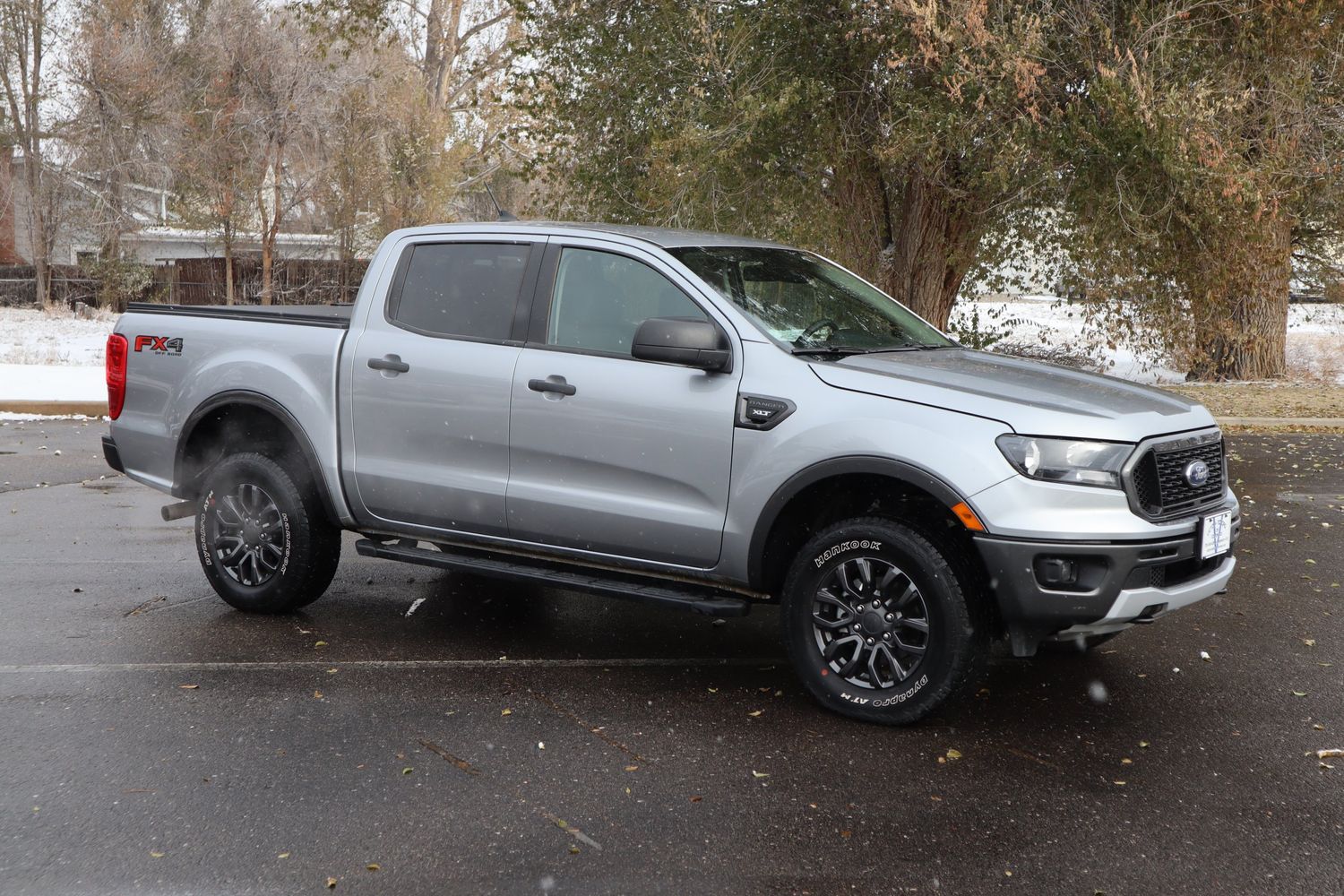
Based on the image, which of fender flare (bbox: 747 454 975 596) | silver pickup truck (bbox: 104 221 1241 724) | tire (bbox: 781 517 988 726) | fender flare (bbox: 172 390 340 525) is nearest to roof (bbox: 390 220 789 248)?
silver pickup truck (bbox: 104 221 1241 724)

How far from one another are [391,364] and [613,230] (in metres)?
1.18

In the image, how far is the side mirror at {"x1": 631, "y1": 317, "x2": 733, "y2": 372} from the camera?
4.95 metres

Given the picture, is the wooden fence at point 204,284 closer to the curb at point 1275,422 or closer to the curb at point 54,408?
the curb at point 54,408

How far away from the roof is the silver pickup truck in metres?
0.03

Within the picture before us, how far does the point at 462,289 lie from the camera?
589 cm

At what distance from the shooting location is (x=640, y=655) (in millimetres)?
5801

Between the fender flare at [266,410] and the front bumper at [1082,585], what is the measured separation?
3149mm

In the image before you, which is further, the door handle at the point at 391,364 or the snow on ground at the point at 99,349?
the snow on ground at the point at 99,349

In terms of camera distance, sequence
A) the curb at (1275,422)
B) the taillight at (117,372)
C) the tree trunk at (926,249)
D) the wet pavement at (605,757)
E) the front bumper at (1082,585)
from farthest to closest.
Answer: the tree trunk at (926,249)
the curb at (1275,422)
the taillight at (117,372)
the front bumper at (1082,585)
the wet pavement at (605,757)

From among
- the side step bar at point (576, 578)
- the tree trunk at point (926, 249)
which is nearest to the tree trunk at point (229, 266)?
the tree trunk at point (926, 249)

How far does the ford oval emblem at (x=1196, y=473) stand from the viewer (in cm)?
474

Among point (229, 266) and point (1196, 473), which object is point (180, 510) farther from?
point (229, 266)

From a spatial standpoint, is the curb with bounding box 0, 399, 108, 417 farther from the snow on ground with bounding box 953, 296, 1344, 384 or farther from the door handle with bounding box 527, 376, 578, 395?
the snow on ground with bounding box 953, 296, 1344, 384

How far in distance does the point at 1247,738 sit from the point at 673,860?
7.90 feet
